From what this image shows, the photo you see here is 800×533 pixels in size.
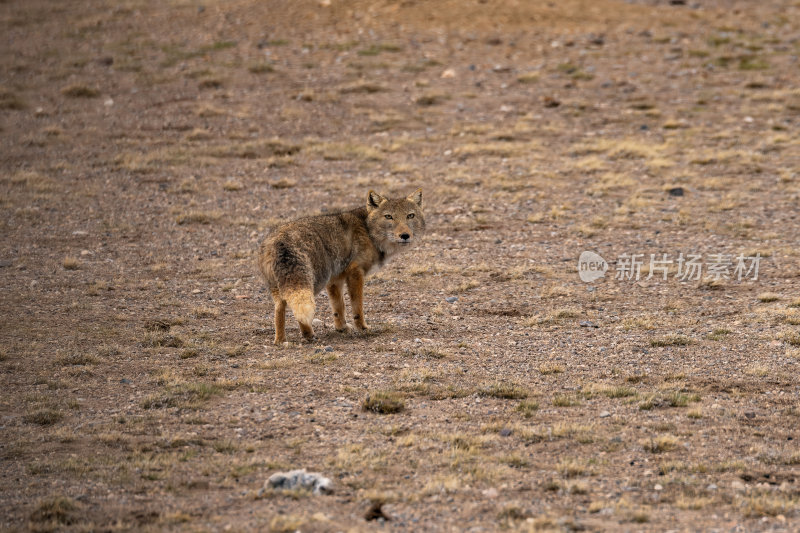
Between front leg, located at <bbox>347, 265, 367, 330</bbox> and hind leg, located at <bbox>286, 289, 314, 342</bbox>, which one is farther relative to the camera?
front leg, located at <bbox>347, 265, 367, 330</bbox>

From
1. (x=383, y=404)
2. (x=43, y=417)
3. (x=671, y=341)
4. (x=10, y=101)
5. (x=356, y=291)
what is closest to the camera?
(x=43, y=417)

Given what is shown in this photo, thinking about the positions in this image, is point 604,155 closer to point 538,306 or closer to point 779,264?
point 779,264

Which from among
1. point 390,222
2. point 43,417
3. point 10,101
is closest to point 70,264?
point 390,222

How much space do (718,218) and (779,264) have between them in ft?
7.74

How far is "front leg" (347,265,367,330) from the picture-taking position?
1073 centimetres

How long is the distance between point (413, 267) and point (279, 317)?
3.87 m

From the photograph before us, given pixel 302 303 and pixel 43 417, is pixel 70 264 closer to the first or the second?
pixel 302 303

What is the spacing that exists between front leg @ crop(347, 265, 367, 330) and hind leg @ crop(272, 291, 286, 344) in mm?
929

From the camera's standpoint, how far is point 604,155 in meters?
19.2

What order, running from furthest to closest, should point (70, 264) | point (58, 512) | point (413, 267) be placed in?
point (413, 267) < point (70, 264) < point (58, 512)

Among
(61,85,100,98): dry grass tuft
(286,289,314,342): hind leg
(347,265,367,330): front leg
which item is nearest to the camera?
(286,289,314,342): hind leg

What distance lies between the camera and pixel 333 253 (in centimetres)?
1048

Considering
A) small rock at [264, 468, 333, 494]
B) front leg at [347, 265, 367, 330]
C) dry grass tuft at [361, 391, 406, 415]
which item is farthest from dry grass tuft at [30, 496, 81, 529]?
front leg at [347, 265, 367, 330]

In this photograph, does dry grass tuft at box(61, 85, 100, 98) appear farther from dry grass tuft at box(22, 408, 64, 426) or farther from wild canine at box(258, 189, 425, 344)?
dry grass tuft at box(22, 408, 64, 426)
